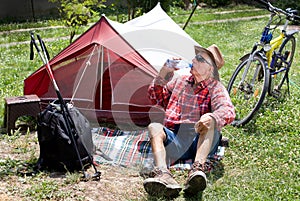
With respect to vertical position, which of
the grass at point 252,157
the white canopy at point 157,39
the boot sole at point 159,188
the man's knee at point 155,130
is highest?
the white canopy at point 157,39

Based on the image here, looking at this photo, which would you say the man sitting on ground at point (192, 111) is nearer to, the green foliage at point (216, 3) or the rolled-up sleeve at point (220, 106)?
the rolled-up sleeve at point (220, 106)

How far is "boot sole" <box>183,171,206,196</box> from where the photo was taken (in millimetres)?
3336

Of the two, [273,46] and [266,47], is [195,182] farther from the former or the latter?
[273,46]

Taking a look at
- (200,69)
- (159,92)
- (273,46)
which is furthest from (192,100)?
(273,46)

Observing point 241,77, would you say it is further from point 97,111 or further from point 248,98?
point 97,111

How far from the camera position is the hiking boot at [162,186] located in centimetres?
333

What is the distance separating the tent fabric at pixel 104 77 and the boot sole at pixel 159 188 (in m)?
1.46

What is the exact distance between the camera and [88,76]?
500 centimetres

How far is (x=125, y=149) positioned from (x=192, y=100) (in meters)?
0.80

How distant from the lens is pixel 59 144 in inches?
144

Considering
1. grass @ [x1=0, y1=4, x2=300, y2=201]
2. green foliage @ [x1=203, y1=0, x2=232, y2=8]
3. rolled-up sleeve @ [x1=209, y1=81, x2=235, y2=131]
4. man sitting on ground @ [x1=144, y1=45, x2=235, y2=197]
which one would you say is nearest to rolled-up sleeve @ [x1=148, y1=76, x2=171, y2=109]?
man sitting on ground @ [x1=144, y1=45, x2=235, y2=197]

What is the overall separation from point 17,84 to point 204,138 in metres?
3.38

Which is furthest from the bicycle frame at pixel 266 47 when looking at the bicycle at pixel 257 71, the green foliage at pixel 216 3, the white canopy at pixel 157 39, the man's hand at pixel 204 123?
the green foliage at pixel 216 3

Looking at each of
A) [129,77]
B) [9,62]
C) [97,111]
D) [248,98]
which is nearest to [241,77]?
[248,98]
